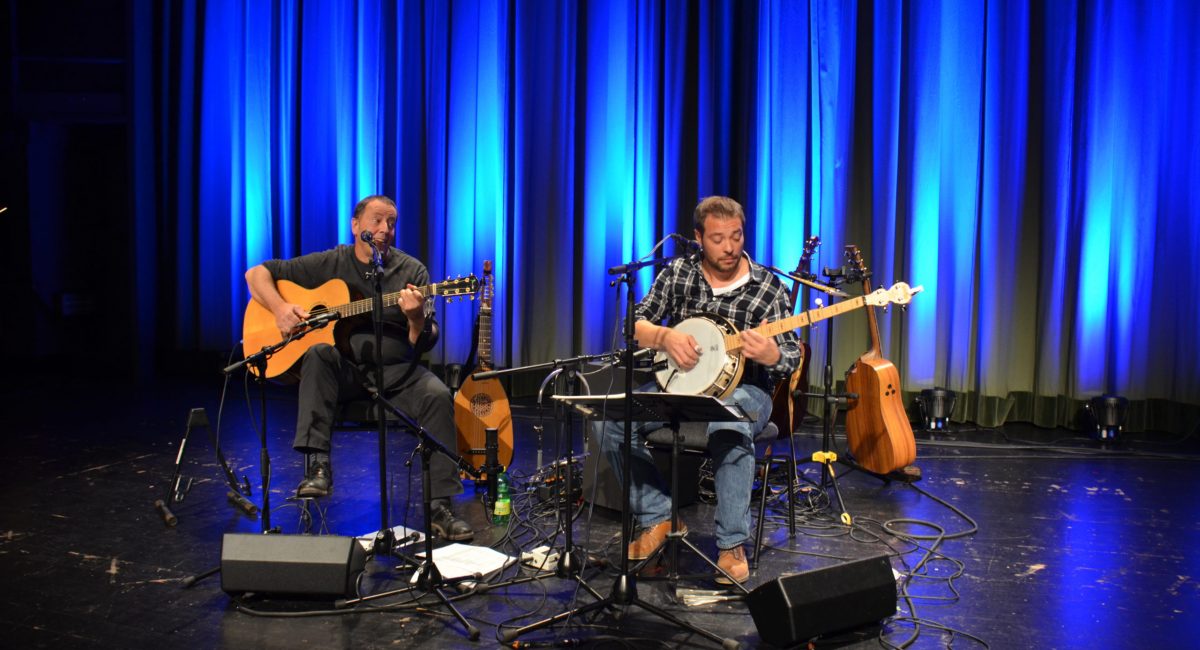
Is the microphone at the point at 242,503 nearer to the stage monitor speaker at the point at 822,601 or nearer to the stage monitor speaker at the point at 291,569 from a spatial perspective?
the stage monitor speaker at the point at 291,569

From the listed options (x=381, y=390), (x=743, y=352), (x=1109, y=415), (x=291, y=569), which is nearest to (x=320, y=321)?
(x=381, y=390)

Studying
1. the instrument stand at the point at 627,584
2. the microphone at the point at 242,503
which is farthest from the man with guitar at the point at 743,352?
the microphone at the point at 242,503

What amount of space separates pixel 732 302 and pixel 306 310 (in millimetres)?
1897

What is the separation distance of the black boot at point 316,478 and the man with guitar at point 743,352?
1169 millimetres

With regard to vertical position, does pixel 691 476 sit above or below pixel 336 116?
below

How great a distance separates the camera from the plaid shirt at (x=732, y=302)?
12.1 feet

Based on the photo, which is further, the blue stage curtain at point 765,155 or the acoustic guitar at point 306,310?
the blue stage curtain at point 765,155

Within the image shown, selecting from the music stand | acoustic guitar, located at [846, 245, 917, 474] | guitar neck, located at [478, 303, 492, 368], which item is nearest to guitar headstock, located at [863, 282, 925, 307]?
acoustic guitar, located at [846, 245, 917, 474]

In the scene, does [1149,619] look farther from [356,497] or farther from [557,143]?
[557,143]

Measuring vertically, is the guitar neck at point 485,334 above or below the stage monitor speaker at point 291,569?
above

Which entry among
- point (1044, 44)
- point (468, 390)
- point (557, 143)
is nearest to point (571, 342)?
point (557, 143)

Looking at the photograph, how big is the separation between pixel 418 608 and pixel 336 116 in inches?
214

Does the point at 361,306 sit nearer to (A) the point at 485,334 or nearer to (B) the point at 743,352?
(A) the point at 485,334

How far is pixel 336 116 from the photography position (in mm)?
7551
